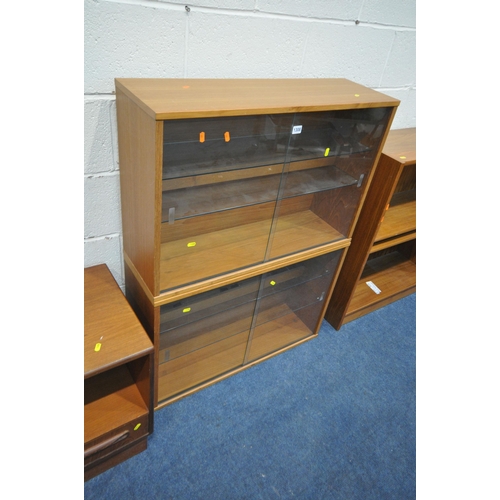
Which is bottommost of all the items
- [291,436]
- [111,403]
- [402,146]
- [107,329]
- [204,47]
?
[291,436]

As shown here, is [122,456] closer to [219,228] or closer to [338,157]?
[219,228]

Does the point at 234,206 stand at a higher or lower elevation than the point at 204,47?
lower

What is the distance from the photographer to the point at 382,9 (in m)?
1.84

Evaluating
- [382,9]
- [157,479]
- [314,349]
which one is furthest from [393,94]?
[157,479]

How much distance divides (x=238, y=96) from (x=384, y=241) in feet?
4.46

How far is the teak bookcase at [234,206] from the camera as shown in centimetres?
123

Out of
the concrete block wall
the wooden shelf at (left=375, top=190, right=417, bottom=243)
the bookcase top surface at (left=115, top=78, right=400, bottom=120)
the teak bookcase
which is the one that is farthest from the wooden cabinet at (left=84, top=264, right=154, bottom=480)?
the wooden shelf at (left=375, top=190, right=417, bottom=243)

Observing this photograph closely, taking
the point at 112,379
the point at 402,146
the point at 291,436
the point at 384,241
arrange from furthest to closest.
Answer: the point at 384,241 → the point at 402,146 → the point at 291,436 → the point at 112,379

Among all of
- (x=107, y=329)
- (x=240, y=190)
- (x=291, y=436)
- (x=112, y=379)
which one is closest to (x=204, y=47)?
(x=240, y=190)

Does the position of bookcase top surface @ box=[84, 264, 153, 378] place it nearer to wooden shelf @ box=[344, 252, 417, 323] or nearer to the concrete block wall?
the concrete block wall

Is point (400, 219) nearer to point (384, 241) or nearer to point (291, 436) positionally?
point (384, 241)

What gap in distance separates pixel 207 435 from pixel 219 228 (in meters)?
0.97

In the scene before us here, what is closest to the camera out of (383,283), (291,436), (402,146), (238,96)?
(238,96)

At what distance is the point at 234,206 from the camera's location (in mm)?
1590
